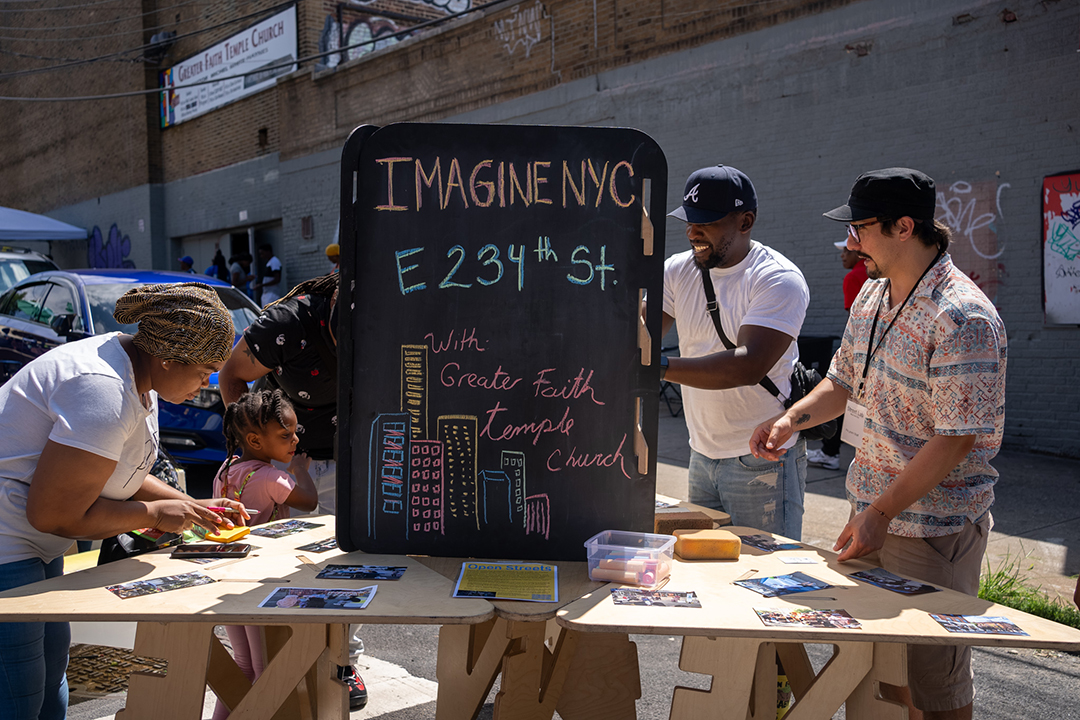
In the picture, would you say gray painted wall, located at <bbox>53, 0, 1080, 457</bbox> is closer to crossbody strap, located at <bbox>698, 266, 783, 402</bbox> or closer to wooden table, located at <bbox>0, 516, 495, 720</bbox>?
crossbody strap, located at <bbox>698, 266, 783, 402</bbox>

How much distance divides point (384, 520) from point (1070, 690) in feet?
10.8

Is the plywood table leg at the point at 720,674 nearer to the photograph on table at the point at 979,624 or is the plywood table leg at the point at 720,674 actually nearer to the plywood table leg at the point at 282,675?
the photograph on table at the point at 979,624

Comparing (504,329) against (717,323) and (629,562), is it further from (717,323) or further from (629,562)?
(717,323)

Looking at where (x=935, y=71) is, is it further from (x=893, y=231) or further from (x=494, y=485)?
(x=494, y=485)

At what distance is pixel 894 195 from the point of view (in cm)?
243

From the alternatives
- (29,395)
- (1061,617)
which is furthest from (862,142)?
(29,395)

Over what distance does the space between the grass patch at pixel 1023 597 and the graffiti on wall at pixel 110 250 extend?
73.8 feet

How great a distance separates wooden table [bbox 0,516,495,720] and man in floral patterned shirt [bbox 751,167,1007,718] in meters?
1.30

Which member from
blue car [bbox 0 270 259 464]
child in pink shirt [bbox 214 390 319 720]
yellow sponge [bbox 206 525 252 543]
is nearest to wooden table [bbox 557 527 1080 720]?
yellow sponge [bbox 206 525 252 543]

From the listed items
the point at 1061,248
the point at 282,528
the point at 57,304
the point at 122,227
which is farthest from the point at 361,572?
the point at 122,227

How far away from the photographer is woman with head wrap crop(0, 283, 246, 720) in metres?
2.19

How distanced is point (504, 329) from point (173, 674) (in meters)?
1.26

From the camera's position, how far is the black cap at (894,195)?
7.96ft

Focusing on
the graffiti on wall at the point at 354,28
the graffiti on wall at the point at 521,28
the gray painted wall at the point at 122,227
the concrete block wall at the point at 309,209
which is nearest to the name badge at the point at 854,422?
the graffiti on wall at the point at 521,28
